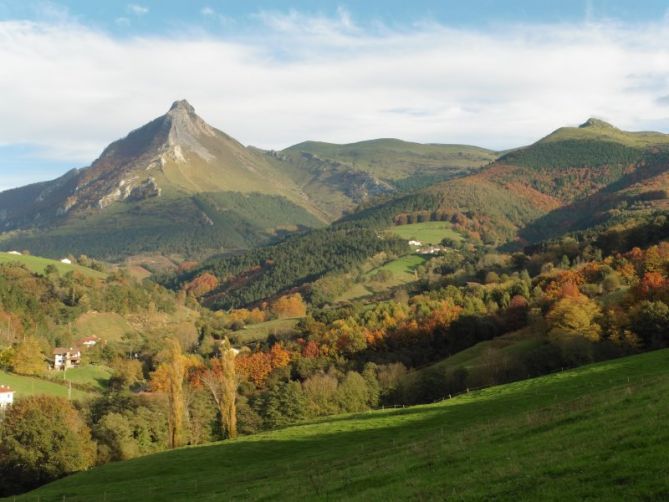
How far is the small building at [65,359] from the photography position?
16277 centimetres

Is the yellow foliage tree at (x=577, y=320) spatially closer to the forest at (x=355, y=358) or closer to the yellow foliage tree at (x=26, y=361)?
the forest at (x=355, y=358)

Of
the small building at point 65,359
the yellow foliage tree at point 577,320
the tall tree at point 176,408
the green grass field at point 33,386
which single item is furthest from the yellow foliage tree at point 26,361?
the yellow foliage tree at point 577,320

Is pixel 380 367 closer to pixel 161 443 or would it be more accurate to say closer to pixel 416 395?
pixel 416 395

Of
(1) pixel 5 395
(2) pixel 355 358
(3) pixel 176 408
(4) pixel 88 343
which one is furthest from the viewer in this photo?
(4) pixel 88 343

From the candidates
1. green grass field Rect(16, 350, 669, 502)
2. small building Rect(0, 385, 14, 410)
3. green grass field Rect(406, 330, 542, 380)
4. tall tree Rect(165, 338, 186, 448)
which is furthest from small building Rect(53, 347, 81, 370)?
green grass field Rect(16, 350, 669, 502)

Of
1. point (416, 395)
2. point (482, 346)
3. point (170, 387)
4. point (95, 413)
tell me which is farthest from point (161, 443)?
point (482, 346)

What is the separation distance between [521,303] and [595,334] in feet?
151

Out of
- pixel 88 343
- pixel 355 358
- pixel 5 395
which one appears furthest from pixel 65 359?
pixel 355 358

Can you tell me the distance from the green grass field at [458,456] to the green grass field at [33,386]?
7986cm

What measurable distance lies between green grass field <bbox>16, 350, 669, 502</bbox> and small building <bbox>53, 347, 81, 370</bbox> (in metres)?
114

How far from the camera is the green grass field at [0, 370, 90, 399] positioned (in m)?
Answer: 129

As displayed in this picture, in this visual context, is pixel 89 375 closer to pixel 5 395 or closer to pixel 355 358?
pixel 5 395

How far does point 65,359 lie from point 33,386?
32596mm

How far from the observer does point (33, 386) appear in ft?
439
